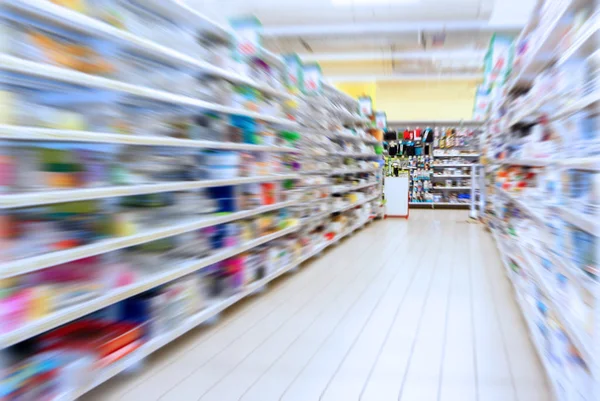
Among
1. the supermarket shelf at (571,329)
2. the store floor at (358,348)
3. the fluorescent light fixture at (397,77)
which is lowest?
the store floor at (358,348)

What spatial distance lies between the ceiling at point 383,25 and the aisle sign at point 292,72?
2265 mm

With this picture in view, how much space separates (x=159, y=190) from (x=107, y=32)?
31.7 inches

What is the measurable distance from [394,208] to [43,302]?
814 centimetres

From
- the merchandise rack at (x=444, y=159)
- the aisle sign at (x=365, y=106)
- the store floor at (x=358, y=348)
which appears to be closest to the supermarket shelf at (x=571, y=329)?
the store floor at (x=358, y=348)

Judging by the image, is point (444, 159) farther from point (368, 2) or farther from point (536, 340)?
point (536, 340)

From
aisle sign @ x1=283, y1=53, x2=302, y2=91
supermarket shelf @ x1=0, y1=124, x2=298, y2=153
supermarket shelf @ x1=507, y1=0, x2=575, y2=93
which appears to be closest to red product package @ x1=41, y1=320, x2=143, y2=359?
supermarket shelf @ x1=0, y1=124, x2=298, y2=153

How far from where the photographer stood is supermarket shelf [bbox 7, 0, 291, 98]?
1.68 metres

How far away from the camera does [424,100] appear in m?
14.1

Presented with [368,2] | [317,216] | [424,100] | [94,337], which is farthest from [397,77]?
[94,337]

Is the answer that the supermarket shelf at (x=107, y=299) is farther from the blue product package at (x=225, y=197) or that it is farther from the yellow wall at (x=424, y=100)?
the yellow wall at (x=424, y=100)

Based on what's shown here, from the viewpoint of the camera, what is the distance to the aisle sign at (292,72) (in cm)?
439

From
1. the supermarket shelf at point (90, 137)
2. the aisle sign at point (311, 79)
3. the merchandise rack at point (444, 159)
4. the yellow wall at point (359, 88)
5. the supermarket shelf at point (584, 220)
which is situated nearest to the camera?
the supermarket shelf at point (584, 220)

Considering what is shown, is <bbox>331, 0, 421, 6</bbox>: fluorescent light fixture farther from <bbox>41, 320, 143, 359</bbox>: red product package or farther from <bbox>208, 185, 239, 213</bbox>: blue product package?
<bbox>41, 320, 143, 359</bbox>: red product package

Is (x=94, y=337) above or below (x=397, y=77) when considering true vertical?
below
